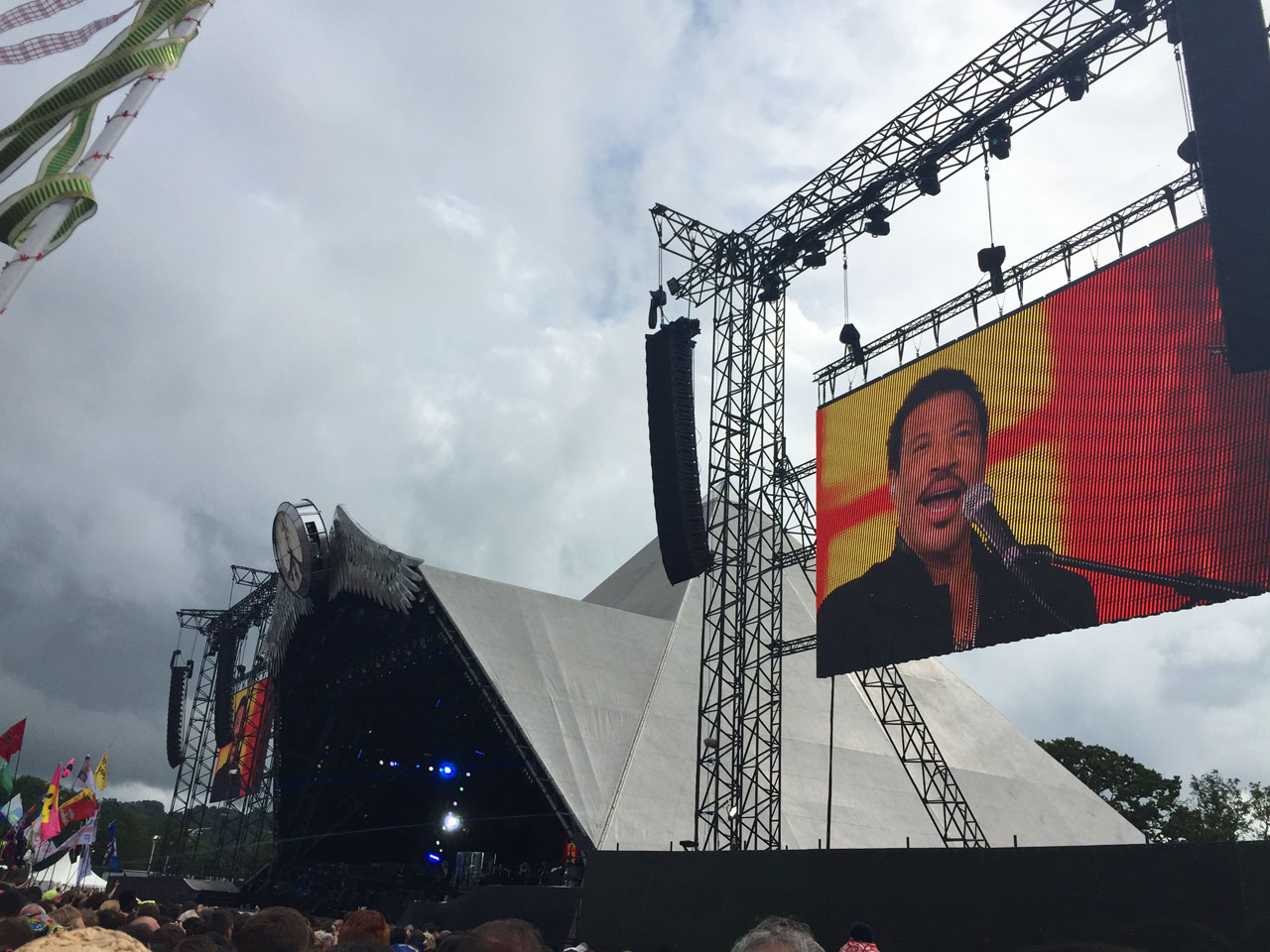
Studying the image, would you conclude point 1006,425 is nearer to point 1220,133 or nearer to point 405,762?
point 1220,133

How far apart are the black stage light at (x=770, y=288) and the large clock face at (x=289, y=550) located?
1389 cm

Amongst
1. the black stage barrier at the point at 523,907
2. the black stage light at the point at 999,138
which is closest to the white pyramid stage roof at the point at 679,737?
the black stage barrier at the point at 523,907

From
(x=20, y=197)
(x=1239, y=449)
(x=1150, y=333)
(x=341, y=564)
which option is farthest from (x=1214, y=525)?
(x=341, y=564)

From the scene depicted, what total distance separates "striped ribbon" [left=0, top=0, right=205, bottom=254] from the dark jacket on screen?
13.4 metres

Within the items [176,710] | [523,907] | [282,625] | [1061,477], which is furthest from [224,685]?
[1061,477]

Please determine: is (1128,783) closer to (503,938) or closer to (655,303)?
(655,303)

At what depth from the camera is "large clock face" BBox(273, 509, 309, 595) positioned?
1039 inches

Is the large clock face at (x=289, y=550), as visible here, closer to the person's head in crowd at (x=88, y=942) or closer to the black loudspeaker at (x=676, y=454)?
the black loudspeaker at (x=676, y=454)

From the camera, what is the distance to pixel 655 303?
20031 millimetres

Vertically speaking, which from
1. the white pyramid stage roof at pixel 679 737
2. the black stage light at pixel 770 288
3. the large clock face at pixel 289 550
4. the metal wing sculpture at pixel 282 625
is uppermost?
the black stage light at pixel 770 288

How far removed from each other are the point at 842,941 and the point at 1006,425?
785 cm

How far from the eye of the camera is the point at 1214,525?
1259cm

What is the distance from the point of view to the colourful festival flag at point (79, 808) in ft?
69.1

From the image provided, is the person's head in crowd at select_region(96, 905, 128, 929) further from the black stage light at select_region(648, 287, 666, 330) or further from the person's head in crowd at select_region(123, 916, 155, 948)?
the black stage light at select_region(648, 287, 666, 330)
